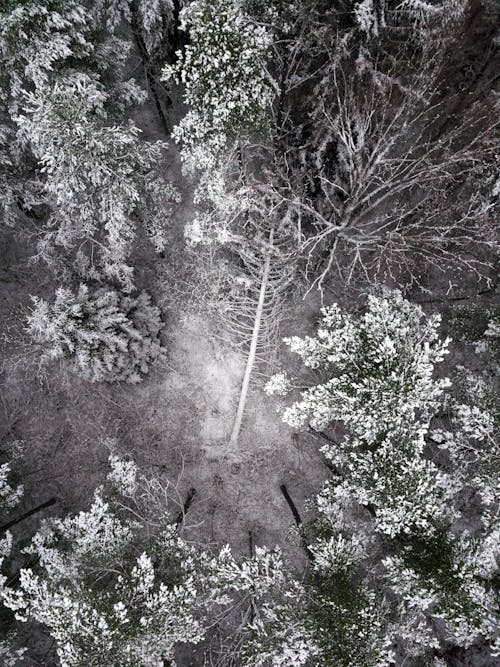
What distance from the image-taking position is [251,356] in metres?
13.6

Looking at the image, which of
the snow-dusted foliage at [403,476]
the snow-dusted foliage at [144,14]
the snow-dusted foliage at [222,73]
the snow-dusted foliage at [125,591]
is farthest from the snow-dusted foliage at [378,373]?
the snow-dusted foliage at [144,14]

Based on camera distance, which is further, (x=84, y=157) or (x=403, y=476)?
(x=84, y=157)

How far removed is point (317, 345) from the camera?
1058 centimetres

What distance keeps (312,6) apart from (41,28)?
581cm

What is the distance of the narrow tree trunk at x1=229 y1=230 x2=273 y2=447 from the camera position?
11977 millimetres

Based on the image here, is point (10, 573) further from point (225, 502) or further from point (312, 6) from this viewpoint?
point (312, 6)

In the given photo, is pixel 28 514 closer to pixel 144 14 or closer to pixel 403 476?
pixel 403 476

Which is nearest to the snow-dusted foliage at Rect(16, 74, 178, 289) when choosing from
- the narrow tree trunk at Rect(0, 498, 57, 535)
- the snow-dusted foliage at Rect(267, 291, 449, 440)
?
the snow-dusted foliage at Rect(267, 291, 449, 440)

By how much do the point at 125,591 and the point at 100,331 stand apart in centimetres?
669

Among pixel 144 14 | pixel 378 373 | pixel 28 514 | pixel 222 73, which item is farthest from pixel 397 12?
pixel 28 514

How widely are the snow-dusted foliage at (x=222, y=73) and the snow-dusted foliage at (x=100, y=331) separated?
5334 mm

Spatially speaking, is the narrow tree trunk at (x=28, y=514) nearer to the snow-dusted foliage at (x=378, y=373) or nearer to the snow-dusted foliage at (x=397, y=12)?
the snow-dusted foliage at (x=378, y=373)

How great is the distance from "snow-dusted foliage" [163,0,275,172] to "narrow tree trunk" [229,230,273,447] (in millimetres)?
2762

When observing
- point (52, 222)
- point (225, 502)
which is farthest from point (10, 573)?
point (52, 222)
